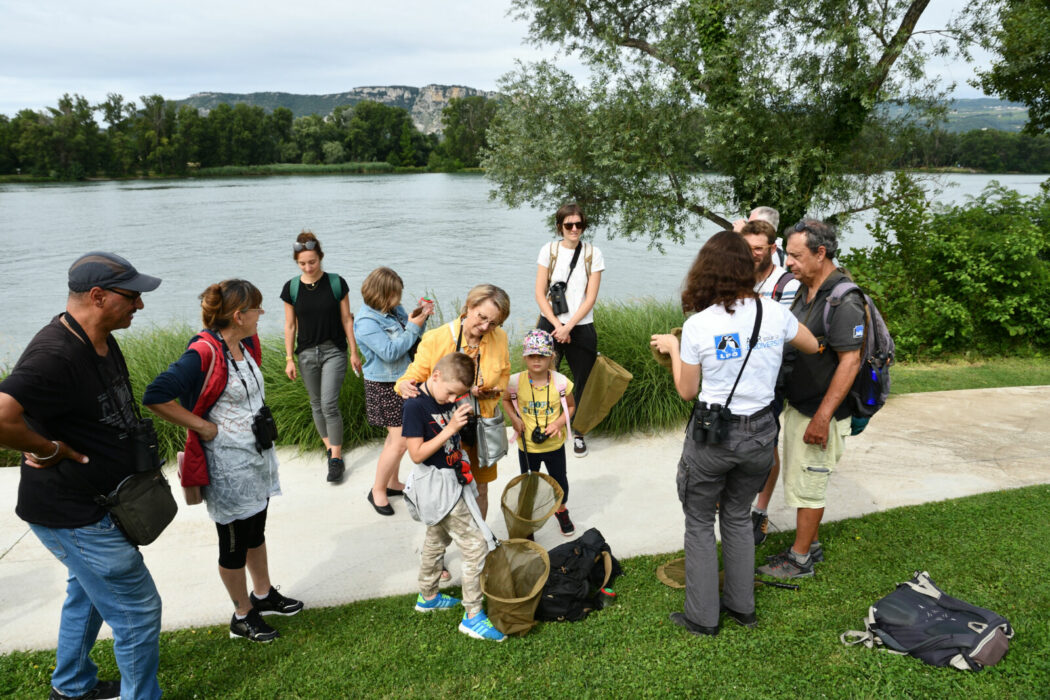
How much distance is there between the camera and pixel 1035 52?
923 centimetres

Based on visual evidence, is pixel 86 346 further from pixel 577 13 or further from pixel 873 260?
pixel 577 13

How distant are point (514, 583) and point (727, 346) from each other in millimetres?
1637

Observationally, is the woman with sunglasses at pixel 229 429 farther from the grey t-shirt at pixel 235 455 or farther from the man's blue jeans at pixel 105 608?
the man's blue jeans at pixel 105 608

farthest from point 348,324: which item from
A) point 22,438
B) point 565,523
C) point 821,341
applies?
point 821,341

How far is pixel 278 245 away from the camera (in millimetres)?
23562

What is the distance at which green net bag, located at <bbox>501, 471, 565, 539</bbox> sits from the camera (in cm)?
376

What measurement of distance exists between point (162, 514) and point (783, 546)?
339 cm

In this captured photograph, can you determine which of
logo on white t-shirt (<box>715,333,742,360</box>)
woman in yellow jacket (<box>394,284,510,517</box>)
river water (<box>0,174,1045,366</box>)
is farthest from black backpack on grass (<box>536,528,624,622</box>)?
river water (<box>0,174,1045,366</box>)

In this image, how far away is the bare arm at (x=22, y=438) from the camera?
6.76 ft

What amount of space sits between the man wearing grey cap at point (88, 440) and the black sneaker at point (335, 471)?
2600mm

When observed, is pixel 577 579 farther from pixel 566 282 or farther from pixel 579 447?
pixel 566 282

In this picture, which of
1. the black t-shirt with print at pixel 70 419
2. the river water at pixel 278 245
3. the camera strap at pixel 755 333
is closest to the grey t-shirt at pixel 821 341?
the camera strap at pixel 755 333

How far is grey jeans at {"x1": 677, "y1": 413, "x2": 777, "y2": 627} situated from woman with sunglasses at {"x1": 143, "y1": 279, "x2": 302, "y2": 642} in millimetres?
2017

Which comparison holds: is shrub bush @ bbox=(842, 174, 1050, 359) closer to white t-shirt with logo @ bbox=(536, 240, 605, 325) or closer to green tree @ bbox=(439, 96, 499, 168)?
white t-shirt with logo @ bbox=(536, 240, 605, 325)
